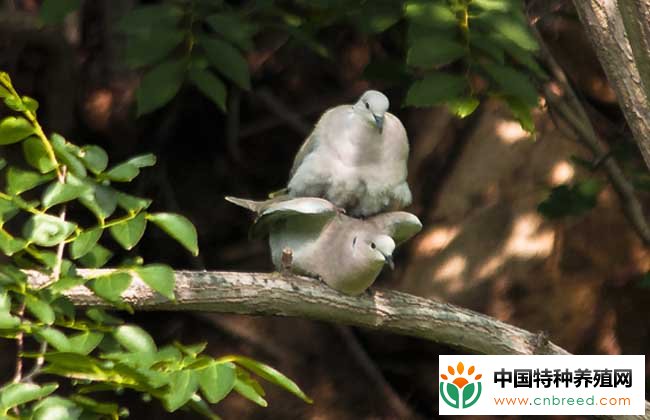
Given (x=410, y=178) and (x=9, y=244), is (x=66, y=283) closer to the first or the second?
(x=9, y=244)

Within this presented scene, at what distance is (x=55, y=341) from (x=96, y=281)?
12 cm

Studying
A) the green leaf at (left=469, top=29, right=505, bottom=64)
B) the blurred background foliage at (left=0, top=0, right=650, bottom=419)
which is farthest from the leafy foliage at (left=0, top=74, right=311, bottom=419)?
the blurred background foliage at (left=0, top=0, right=650, bottom=419)

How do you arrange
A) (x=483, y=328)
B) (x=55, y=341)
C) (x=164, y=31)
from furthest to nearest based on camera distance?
(x=164, y=31) → (x=483, y=328) → (x=55, y=341)

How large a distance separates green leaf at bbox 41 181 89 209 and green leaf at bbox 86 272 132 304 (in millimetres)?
137

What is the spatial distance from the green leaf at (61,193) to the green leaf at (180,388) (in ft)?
1.09

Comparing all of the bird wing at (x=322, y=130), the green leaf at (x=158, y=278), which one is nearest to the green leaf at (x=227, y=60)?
the bird wing at (x=322, y=130)

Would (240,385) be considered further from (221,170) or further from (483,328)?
(221,170)

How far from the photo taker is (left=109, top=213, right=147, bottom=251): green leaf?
1892 mm

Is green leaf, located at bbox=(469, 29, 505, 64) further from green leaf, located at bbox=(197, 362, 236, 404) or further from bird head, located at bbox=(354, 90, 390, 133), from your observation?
green leaf, located at bbox=(197, 362, 236, 404)

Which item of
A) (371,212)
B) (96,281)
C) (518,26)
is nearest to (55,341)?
(96,281)

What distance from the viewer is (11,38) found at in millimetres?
3529

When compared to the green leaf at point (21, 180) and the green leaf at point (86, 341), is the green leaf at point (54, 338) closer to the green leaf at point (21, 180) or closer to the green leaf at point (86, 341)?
the green leaf at point (86, 341)

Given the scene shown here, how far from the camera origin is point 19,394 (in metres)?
1.72

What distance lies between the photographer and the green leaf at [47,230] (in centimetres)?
184
